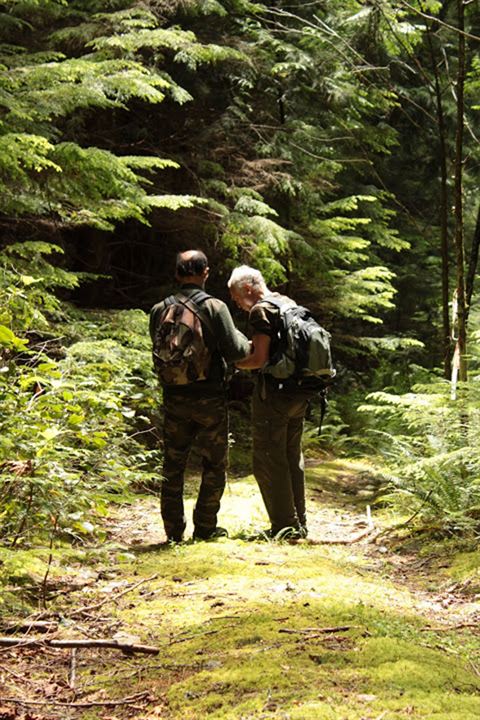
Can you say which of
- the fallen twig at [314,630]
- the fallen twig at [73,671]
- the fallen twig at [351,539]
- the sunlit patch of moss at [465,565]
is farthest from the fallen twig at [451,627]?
the fallen twig at [351,539]

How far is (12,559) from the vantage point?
3.31 meters

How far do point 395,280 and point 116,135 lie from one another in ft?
29.1

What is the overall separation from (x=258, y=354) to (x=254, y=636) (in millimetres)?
2941

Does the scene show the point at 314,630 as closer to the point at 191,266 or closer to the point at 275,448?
the point at 275,448

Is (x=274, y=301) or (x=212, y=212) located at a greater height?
(x=212, y=212)

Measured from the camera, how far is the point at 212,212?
425 inches

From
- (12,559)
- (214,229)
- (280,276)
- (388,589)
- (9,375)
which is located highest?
(214,229)

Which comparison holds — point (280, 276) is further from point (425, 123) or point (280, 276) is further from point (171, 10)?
point (425, 123)

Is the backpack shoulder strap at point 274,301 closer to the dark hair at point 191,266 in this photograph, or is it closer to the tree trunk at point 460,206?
the dark hair at point 191,266

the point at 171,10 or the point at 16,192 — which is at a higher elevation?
the point at 171,10

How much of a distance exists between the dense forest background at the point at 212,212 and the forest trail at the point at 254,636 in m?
0.62

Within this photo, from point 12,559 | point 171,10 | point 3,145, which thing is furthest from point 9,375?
point 171,10

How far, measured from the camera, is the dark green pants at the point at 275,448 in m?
6.17

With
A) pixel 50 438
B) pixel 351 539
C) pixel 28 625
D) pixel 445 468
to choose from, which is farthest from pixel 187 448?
pixel 445 468
